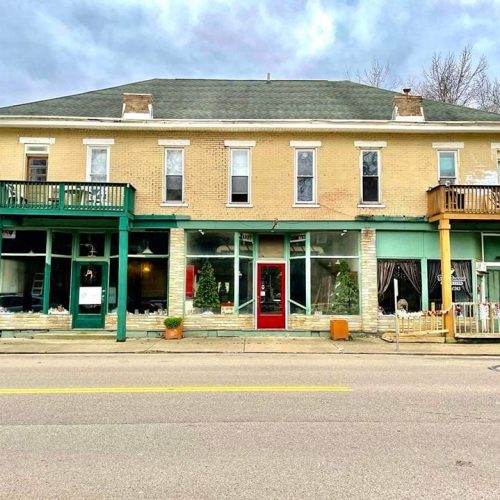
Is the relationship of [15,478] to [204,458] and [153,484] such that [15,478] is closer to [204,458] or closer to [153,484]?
[153,484]

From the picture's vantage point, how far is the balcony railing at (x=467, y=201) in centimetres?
1497

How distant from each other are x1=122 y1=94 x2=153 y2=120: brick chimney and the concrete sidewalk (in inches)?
299

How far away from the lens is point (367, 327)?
15.8 meters

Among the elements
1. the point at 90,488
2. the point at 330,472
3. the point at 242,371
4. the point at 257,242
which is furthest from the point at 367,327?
the point at 90,488

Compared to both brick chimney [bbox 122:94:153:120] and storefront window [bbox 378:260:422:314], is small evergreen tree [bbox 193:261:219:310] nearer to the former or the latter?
storefront window [bbox 378:260:422:314]

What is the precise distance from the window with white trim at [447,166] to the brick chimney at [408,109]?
146 centimetres

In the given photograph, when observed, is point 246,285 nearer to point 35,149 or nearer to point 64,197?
point 64,197

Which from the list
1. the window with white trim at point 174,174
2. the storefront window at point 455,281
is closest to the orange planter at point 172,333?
the window with white trim at point 174,174

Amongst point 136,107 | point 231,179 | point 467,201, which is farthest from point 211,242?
point 467,201

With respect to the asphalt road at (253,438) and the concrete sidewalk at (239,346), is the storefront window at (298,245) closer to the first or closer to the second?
the concrete sidewalk at (239,346)

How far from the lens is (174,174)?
645 inches

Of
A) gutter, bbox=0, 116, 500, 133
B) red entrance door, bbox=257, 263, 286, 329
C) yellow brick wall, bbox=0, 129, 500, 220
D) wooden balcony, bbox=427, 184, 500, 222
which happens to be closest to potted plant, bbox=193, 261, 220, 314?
red entrance door, bbox=257, 263, 286, 329

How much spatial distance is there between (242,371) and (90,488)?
576cm

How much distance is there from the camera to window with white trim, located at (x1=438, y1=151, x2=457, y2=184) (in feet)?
53.4
